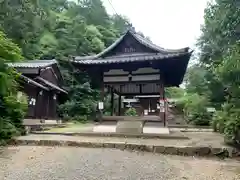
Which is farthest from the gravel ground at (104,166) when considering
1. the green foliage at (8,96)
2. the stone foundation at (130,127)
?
the stone foundation at (130,127)

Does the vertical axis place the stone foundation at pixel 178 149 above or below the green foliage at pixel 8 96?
below

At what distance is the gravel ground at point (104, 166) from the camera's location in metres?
4.26

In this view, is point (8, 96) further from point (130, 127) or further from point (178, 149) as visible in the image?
point (178, 149)

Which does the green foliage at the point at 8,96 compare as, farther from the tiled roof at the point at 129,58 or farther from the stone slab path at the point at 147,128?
the tiled roof at the point at 129,58

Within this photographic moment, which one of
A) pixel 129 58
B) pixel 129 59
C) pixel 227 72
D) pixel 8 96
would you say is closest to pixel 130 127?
pixel 129 59

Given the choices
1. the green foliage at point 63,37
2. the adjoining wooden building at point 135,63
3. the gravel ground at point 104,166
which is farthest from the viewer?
the green foliage at point 63,37

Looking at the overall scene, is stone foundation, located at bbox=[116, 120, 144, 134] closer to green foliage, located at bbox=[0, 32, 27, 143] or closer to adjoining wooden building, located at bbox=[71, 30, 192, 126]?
adjoining wooden building, located at bbox=[71, 30, 192, 126]

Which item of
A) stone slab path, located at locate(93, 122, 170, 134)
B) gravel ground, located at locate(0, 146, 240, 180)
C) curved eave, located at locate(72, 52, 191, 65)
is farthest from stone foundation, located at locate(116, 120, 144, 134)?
gravel ground, located at locate(0, 146, 240, 180)

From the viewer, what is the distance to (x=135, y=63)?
10141mm

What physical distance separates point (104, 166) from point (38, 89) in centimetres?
1271

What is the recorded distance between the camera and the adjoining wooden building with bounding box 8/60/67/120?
50.7ft

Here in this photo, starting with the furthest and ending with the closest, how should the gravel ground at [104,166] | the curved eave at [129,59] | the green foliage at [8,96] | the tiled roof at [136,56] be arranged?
the tiled roof at [136,56], the curved eave at [129,59], the green foliage at [8,96], the gravel ground at [104,166]

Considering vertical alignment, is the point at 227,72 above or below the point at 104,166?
above

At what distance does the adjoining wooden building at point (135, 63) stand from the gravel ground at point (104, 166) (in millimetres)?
4293
